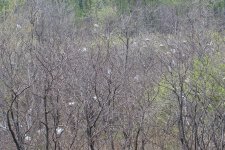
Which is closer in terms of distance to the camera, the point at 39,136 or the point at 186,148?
the point at 186,148

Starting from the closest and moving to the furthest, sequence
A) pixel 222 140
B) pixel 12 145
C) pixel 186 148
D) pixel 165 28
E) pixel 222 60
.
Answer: pixel 222 140, pixel 186 148, pixel 222 60, pixel 12 145, pixel 165 28

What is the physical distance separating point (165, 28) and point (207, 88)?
1849 centimetres

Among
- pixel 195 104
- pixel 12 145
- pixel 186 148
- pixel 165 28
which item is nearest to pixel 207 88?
pixel 195 104

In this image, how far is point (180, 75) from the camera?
7.43 m

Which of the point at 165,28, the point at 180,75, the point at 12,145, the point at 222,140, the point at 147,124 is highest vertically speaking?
the point at 180,75

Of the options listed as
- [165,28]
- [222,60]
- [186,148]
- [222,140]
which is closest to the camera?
[222,140]

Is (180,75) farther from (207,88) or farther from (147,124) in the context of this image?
(147,124)

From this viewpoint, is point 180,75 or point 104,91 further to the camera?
point 104,91

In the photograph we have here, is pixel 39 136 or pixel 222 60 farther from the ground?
pixel 222 60

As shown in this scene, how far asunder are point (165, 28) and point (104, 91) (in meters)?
18.0

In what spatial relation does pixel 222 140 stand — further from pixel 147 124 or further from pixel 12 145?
pixel 12 145

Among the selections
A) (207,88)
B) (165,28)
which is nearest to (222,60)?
(207,88)

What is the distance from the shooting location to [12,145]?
32.7 ft

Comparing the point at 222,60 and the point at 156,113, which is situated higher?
the point at 222,60
